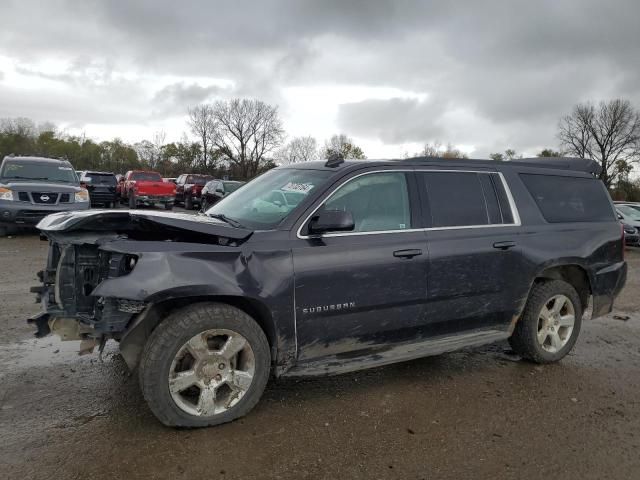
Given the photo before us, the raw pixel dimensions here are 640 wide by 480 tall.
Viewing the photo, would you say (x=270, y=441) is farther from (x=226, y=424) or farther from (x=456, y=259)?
(x=456, y=259)

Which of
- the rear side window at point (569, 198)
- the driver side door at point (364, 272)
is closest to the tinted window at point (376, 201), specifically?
the driver side door at point (364, 272)

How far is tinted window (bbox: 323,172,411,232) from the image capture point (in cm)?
369

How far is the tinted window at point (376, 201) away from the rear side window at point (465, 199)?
0.24 m

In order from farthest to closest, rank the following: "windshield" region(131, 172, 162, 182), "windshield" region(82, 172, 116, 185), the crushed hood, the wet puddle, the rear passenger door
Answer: "windshield" region(131, 172, 162, 182), "windshield" region(82, 172, 116, 185), the wet puddle, the rear passenger door, the crushed hood

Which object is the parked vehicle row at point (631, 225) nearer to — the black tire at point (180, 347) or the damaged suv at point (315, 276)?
the damaged suv at point (315, 276)

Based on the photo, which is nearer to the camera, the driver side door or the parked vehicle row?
the driver side door

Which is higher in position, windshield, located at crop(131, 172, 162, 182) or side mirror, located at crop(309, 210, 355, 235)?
windshield, located at crop(131, 172, 162, 182)

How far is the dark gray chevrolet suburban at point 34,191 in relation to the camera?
35.8 ft

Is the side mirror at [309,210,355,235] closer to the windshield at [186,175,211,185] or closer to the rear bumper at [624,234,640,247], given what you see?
the rear bumper at [624,234,640,247]

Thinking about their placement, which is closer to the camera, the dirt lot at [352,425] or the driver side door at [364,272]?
the dirt lot at [352,425]

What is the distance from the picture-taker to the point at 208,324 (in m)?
3.11

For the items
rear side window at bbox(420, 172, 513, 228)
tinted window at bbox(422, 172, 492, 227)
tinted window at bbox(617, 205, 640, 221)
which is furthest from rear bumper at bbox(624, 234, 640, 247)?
tinted window at bbox(422, 172, 492, 227)

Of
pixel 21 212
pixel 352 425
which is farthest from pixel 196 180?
pixel 352 425

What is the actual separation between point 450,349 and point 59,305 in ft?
9.56
